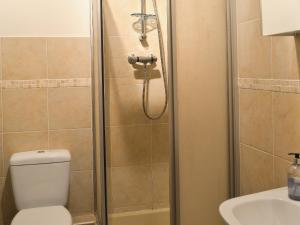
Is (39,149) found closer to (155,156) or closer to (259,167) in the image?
(155,156)

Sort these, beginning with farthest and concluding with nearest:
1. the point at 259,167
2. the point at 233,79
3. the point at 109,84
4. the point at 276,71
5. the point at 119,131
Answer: the point at 119,131, the point at 109,84, the point at 233,79, the point at 259,167, the point at 276,71

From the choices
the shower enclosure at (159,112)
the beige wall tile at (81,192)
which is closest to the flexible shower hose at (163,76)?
the shower enclosure at (159,112)

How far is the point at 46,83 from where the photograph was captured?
247 centimetres

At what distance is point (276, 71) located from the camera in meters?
1.51

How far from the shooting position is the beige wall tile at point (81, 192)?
8.45ft

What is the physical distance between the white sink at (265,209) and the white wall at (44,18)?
1.70 m

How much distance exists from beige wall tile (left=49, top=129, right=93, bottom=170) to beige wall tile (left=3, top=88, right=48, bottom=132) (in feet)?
0.37

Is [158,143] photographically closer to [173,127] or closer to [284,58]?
[173,127]

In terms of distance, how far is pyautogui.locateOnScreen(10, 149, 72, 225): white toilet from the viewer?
7.48 ft

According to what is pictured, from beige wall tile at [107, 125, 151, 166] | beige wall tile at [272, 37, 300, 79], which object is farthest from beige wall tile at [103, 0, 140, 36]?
beige wall tile at [272, 37, 300, 79]

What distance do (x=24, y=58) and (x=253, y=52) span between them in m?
1.54

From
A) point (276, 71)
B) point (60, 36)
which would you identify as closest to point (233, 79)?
point (276, 71)

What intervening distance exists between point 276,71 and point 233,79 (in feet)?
0.98

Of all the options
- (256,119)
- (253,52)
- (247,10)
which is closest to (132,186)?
(256,119)
